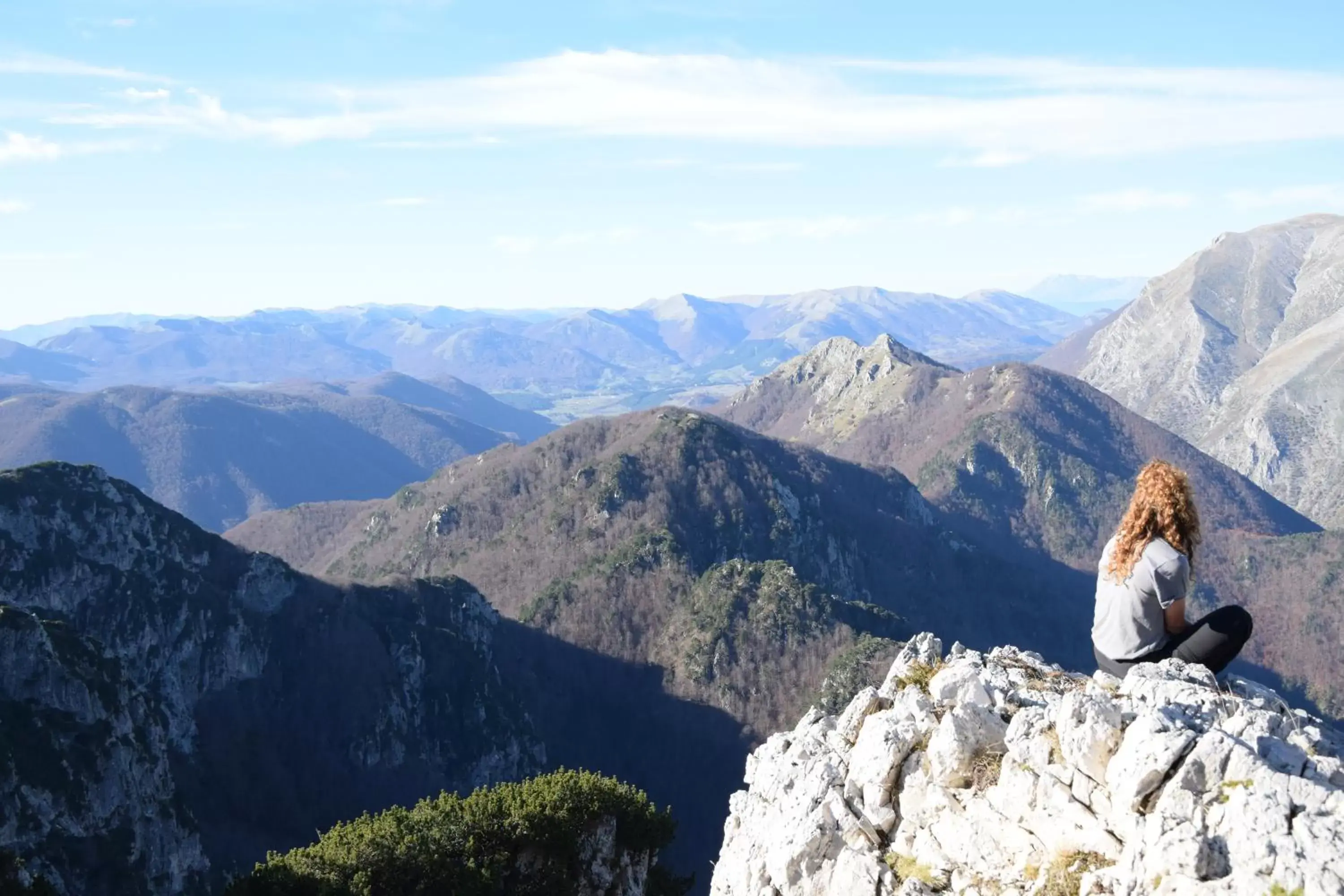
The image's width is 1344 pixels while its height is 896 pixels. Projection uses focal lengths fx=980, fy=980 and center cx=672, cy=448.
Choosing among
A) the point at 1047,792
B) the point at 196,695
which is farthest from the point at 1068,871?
the point at 196,695

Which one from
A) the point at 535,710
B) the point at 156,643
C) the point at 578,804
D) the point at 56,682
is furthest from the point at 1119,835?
the point at 535,710

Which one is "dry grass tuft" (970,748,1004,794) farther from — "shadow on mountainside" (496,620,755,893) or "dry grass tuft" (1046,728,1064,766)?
"shadow on mountainside" (496,620,755,893)

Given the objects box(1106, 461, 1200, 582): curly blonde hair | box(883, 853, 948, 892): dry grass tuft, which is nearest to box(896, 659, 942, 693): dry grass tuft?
box(883, 853, 948, 892): dry grass tuft

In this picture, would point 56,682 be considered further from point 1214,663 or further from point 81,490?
point 1214,663

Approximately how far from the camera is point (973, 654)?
22422mm

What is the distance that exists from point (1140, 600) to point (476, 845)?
2584cm

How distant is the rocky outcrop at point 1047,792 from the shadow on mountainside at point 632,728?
122432 mm

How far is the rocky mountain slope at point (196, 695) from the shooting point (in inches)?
2739

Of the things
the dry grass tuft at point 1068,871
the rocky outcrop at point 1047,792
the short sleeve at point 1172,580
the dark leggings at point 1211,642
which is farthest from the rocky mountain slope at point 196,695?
the short sleeve at point 1172,580

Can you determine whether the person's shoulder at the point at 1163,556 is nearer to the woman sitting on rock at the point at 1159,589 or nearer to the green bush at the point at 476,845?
Answer: the woman sitting on rock at the point at 1159,589

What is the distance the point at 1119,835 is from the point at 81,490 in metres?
121

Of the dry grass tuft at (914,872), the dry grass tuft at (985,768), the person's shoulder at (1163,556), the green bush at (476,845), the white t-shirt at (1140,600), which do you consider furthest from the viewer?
the green bush at (476,845)

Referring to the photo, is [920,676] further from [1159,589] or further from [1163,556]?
[1163,556]

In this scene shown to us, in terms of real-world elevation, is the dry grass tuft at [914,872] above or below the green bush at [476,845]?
above
